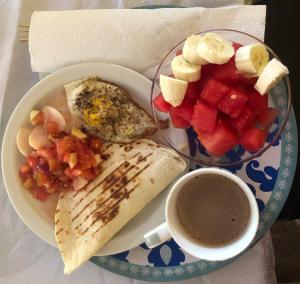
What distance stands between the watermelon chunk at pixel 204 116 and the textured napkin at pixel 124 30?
21cm

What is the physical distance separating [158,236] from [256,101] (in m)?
0.35

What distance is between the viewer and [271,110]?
1070 mm

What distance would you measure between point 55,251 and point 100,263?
13cm

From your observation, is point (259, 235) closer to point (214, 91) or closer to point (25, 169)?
point (214, 91)

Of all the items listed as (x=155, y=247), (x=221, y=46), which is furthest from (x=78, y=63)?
(x=155, y=247)

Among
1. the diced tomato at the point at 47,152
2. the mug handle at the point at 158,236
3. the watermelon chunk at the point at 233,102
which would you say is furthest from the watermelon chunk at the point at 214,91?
the diced tomato at the point at 47,152

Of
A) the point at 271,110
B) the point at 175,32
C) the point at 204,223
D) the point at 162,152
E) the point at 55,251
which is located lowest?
the point at 55,251

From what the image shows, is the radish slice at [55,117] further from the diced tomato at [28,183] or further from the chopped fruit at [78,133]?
the diced tomato at [28,183]

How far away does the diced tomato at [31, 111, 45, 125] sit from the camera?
1.17m

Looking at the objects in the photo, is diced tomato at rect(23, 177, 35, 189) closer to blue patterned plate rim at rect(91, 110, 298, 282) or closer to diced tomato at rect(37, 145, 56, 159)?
diced tomato at rect(37, 145, 56, 159)

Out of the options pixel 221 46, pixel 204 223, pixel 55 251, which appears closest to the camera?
pixel 221 46

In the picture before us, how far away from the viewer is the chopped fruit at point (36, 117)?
1171 mm

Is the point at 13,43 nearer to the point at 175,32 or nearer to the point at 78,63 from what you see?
the point at 78,63

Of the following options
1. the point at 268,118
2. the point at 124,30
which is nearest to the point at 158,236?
the point at 268,118
